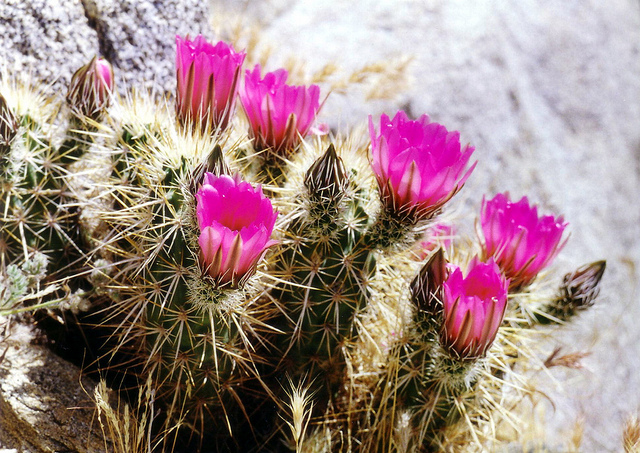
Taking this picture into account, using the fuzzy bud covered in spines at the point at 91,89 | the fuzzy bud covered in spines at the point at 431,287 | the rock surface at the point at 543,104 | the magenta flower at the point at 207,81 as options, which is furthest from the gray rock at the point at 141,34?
the fuzzy bud covered in spines at the point at 431,287

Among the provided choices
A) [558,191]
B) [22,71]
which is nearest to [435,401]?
[22,71]

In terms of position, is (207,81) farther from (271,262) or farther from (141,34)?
(141,34)

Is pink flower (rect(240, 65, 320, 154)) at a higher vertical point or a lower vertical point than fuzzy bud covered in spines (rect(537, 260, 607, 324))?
higher

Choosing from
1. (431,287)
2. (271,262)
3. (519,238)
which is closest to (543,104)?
(519,238)

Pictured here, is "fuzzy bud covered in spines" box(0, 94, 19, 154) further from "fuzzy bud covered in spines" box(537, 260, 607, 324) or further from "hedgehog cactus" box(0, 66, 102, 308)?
"fuzzy bud covered in spines" box(537, 260, 607, 324)

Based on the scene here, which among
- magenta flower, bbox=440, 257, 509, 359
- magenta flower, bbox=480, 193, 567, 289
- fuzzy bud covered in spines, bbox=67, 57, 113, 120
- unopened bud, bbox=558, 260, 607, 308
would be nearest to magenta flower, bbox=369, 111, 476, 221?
magenta flower, bbox=440, 257, 509, 359

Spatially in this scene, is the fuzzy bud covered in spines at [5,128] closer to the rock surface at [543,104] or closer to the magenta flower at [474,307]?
the rock surface at [543,104]

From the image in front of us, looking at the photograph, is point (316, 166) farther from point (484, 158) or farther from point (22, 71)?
point (484, 158)
